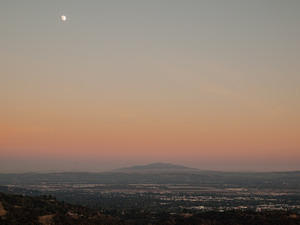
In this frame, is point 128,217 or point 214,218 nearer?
point 214,218

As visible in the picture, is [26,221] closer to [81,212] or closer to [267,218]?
[81,212]

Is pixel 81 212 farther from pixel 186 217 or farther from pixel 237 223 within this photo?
pixel 237 223

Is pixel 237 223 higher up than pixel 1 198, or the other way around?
pixel 1 198

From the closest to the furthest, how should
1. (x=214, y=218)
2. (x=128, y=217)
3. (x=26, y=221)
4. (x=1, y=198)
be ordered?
1. (x=26, y=221)
2. (x=1, y=198)
3. (x=214, y=218)
4. (x=128, y=217)

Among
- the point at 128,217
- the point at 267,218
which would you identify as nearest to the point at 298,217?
the point at 267,218

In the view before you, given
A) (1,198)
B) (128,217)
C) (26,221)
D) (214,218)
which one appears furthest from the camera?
(128,217)

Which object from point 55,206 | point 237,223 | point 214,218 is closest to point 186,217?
point 214,218
